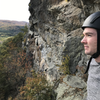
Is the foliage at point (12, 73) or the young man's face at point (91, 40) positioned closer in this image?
the young man's face at point (91, 40)

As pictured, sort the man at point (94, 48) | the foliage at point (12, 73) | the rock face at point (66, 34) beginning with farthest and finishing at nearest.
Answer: the foliage at point (12, 73), the rock face at point (66, 34), the man at point (94, 48)

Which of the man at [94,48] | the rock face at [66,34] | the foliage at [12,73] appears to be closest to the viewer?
the man at [94,48]

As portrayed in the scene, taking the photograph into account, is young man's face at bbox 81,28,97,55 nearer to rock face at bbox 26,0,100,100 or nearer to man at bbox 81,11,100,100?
man at bbox 81,11,100,100

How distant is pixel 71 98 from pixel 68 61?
2.71 meters

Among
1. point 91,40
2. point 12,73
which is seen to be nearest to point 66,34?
point 91,40

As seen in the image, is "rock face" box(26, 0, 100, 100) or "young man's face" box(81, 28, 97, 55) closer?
"young man's face" box(81, 28, 97, 55)

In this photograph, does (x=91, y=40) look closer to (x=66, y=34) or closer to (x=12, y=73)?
(x=66, y=34)

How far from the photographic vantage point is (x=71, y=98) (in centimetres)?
355

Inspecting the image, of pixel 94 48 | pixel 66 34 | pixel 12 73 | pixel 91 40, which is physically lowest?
pixel 12 73

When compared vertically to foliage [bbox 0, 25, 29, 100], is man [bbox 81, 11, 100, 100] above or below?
above

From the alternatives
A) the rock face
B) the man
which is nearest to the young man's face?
the man

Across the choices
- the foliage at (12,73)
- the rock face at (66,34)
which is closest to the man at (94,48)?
the rock face at (66,34)

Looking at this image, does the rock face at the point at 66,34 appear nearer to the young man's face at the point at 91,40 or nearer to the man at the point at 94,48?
the man at the point at 94,48

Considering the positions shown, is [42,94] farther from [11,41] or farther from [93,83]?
[11,41]
